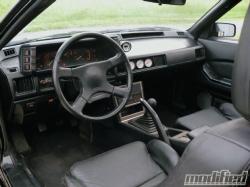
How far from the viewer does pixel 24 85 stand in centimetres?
235

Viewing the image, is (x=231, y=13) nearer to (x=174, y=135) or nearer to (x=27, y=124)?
(x=174, y=135)

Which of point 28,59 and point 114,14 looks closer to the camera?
point 28,59

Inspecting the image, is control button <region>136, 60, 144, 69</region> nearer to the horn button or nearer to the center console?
the center console

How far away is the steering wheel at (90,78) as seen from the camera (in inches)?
79.8

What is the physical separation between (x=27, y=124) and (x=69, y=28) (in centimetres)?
88

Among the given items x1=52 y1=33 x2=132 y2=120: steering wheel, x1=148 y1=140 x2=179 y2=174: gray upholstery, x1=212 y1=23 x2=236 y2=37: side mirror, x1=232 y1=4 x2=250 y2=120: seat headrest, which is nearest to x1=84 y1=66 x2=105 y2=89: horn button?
x1=52 y1=33 x2=132 y2=120: steering wheel

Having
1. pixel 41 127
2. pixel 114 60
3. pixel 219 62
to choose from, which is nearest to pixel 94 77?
pixel 114 60

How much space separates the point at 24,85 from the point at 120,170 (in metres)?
0.97

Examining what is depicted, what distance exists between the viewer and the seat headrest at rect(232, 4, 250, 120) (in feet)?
3.01

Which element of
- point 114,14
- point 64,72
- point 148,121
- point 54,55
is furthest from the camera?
point 114,14

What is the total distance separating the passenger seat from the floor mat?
2.58 feet

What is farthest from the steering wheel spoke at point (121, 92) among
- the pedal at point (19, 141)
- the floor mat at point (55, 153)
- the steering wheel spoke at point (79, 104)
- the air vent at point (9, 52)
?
the pedal at point (19, 141)

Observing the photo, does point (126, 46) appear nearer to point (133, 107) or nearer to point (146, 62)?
point (146, 62)

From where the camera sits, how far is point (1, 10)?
1916mm
